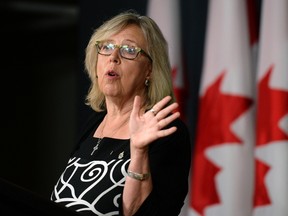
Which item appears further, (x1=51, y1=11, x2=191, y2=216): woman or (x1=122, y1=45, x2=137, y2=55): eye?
(x1=122, y1=45, x2=137, y2=55): eye

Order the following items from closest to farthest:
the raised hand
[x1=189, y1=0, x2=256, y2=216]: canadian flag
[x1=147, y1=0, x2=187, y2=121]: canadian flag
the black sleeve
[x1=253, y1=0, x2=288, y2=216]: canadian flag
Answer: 1. the raised hand
2. the black sleeve
3. [x1=253, y1=0, x2=288, y2=216]: canadian flag
4. [x1=189, y1=0, x2=256, y2=216]: canadian flag
5. [x1=147, y1=0, x2=187, y2=121]: canadian flag

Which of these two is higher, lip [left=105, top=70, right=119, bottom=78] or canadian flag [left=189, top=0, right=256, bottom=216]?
lip [left=105, top=70, right=119, bottom=78]

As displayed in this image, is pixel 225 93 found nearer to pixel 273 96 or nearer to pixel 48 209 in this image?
pixel 273 96

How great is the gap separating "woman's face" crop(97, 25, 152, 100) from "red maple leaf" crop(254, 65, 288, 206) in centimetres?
126

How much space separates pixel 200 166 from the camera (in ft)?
10.8

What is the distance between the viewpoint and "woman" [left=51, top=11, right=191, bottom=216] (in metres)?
1.68

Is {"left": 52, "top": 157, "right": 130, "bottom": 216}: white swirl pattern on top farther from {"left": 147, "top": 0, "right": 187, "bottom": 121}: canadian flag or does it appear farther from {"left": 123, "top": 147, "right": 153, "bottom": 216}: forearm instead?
{"left": 147, "top": 0, "right": 187, "bottom": 121}: canadian flag

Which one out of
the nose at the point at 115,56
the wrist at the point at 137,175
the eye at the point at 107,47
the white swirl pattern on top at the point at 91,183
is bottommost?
the white swirl pattern on top at the point at 91,183

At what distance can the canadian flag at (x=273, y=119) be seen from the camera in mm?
3090

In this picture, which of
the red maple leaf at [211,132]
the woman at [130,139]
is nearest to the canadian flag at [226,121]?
the red maple leaf at [211,132]

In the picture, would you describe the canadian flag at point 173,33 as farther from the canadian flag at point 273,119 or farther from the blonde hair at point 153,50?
the blonde hair at point 153,50

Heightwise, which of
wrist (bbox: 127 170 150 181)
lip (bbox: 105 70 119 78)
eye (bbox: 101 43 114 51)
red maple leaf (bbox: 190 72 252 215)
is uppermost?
eye (bbox: 101 43 114 51)

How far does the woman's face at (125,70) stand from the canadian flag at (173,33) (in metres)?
1.46

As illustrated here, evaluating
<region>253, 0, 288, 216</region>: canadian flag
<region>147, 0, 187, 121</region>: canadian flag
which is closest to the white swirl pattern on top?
<region>253, 0, 288, 216</region>: canadian flag
